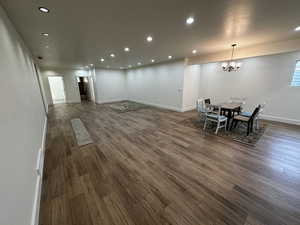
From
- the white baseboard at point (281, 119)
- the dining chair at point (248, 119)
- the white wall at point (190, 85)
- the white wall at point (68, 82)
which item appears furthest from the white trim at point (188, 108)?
the white wall at point (68, 82)

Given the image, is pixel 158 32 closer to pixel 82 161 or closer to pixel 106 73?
pixel 82 161

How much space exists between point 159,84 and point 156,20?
501 centimetres

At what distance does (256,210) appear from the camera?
1531 millimetres

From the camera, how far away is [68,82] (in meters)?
9.52

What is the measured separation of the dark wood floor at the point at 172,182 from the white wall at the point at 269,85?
1.74 metres

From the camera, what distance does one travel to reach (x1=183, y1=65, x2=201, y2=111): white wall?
6.20m

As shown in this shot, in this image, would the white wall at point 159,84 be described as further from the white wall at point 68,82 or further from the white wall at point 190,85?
the white wall at point 68,82

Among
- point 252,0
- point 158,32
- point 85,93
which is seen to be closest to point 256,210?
point 252,0

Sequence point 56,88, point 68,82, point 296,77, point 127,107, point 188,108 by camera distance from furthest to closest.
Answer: point 56,88 → point 68,82 → point 127,107 → point 188,108 → point 296,77

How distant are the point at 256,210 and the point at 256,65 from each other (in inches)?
220

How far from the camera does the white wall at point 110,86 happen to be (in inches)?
355

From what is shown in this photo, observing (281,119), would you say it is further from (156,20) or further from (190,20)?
(156,20)

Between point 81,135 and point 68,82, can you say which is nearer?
point 81,135

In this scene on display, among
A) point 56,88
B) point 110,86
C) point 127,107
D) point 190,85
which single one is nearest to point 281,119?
point 190,85
